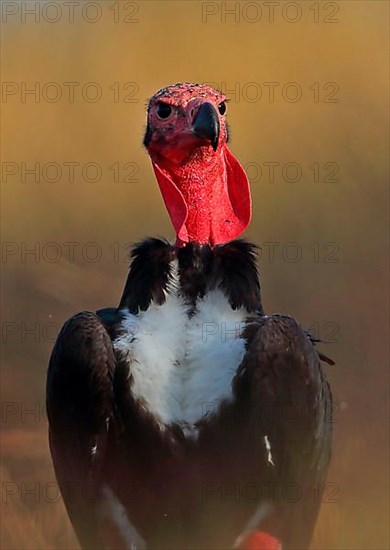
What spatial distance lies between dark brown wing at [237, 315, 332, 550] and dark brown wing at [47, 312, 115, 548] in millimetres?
584

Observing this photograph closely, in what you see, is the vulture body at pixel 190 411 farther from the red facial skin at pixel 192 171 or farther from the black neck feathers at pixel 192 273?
the red facial skin at pixel 192 171

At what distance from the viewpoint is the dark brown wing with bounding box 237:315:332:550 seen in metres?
5.23

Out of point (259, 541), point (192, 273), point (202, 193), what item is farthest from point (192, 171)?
point (259, 541)

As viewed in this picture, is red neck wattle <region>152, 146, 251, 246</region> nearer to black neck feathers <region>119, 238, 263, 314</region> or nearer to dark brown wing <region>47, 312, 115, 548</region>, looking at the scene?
black neck feathers <region>119, 238, 263, 314</region>

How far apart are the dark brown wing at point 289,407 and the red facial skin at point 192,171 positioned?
0.57 metres

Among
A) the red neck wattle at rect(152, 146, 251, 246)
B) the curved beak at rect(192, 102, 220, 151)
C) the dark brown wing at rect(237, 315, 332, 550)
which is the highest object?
the curved beak at rect(192, 102, 220, 151)

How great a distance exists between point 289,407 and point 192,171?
1.21 metres

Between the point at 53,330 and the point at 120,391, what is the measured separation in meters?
4.41

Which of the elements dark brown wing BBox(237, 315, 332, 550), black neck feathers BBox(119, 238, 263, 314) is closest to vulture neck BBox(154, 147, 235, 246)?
black neck feathers BBox(119, 238, 263, 314)

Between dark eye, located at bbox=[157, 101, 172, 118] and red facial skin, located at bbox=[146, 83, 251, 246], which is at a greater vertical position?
dark eye, located at bbox=[157, 101, 172, 118]

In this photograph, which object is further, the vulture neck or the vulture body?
the vulture neck

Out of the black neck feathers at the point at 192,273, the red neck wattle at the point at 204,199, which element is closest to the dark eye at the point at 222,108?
the red neck wattle at the point at 204,199

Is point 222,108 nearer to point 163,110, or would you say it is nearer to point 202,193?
point 163,110

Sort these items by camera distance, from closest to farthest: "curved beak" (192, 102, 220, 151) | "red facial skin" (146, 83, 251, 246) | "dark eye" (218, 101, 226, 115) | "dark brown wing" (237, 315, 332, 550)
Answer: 1. "dark brown wing" (237, 315, 332, 550)
2. "curved beak" (192, 102, 220, 151)
3. "red facial skin" (146, 83, 251, 246)
4. "dark eye" (218, 101, 226, 115)
